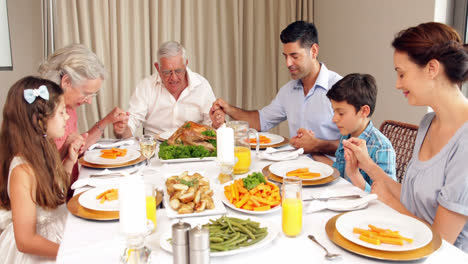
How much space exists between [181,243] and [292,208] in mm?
434

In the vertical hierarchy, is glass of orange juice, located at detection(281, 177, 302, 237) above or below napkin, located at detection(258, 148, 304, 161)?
above

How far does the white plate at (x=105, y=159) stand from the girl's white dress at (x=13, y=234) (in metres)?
0.36

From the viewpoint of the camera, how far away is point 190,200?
4.50 feet

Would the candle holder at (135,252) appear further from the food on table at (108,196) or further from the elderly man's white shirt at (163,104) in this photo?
the elderly man's white shirt at (163,104)

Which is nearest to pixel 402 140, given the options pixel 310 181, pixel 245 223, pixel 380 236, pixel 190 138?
pixel 310 181

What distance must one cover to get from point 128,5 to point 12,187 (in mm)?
2569

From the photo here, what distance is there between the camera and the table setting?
1042 mm

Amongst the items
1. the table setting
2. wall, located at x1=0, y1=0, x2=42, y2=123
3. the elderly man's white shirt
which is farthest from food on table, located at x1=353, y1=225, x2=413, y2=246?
wall, located at x1=0, y1=0, x2=42, y2=123

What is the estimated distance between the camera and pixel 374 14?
3.32m

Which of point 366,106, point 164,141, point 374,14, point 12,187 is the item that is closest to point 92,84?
point 164,141

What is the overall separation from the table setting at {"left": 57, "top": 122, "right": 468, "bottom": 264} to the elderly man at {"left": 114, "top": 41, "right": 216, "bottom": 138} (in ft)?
4.69

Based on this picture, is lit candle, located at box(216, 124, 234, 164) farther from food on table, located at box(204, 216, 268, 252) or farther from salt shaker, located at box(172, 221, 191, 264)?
salt shaker, located at box(172, 221, 191, 264)

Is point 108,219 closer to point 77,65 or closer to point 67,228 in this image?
point 67,228

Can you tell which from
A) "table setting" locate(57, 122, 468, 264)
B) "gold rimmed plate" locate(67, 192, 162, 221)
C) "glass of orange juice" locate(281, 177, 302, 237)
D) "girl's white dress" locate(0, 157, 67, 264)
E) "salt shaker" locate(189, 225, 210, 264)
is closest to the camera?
"salt shaker" locate(189, 225, 210, 264)
